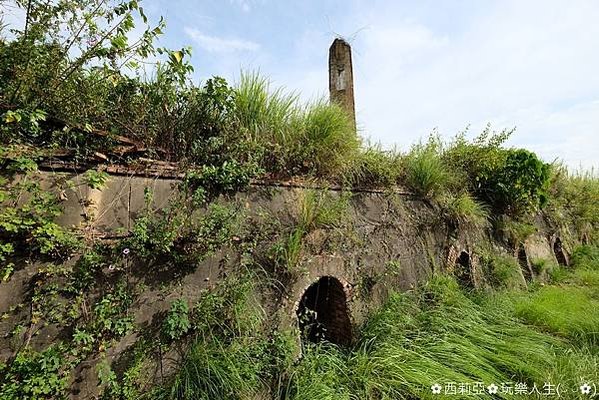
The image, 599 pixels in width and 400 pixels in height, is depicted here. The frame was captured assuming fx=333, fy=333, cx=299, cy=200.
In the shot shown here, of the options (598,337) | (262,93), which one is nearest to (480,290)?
(598,337)

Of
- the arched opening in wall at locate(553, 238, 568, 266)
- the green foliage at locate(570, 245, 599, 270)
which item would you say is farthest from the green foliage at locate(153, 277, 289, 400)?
the arched opening in wall at locate(553, 238, 568, 266)

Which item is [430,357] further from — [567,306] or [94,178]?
[94,178]

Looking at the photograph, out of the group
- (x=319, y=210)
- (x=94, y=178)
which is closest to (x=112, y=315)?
(x=94, y=178)

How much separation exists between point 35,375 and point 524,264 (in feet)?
25.9

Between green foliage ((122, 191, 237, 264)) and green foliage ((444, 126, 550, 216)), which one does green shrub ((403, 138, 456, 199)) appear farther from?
green foliage ((122, 191, 237, 264))

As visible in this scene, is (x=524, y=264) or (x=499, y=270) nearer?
(x=499, y=270)

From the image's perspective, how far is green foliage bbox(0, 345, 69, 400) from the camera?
2086 millimetres

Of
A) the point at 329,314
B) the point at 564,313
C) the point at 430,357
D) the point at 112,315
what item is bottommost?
the point at 430,357

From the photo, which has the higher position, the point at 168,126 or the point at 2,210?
the point at 168,126

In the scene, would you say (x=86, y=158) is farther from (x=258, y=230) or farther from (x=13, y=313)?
(x=258, y=230)

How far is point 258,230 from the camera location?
344 cm

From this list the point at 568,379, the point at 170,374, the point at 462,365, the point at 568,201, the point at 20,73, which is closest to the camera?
the point at 20,73

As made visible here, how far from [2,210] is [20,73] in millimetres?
1077

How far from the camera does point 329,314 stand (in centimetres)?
418
